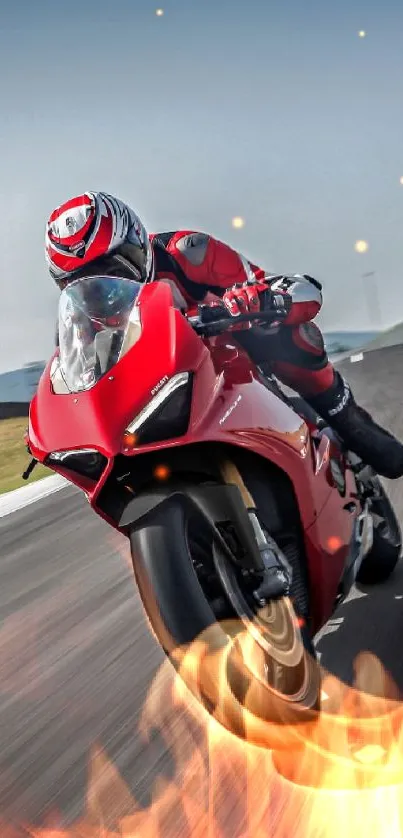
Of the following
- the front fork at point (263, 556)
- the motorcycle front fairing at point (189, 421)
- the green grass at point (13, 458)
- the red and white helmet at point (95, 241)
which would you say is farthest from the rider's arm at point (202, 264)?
the green grass at point (13, 458)

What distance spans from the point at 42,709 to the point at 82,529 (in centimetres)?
307

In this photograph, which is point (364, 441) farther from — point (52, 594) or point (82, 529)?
point (82, 529)

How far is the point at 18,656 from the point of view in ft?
13.0

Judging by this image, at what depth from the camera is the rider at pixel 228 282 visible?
3029mm

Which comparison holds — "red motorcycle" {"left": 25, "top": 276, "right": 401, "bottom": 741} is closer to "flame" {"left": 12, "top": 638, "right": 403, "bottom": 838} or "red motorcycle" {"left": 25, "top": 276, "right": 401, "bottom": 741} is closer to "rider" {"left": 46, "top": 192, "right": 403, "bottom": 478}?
"flame" {"left": 12, "top": 638, "right": 403, "bottom": 838}

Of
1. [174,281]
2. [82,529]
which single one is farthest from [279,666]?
[82,529]

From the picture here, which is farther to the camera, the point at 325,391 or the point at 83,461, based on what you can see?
the point at 325,391

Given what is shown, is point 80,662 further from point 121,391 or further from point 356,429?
point 121,391

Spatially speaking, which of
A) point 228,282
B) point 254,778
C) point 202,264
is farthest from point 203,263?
point 254,778

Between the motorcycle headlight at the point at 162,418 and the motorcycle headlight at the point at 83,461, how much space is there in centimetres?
13

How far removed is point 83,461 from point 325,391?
132 centimetres

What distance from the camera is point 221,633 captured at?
90.6 inches

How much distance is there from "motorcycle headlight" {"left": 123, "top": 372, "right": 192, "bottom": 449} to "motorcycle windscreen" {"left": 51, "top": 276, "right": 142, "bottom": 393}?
0.19 metres

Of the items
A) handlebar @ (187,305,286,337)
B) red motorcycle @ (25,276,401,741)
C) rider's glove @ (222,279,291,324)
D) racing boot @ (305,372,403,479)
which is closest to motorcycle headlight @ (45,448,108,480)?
red motorcycle @ (25,276,401,741)
